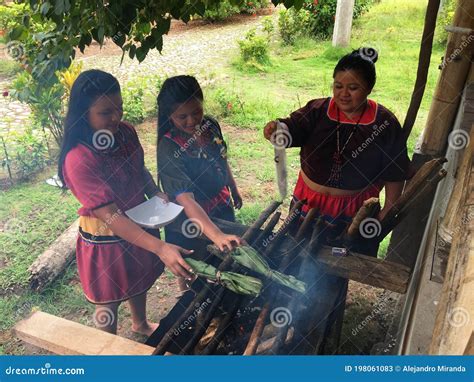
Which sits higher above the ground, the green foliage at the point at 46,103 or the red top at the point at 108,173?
the red top at the point at 108,173

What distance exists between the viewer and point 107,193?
1.92 meters

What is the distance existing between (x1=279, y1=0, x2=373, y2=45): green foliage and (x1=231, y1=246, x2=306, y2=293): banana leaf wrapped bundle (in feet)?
20.8

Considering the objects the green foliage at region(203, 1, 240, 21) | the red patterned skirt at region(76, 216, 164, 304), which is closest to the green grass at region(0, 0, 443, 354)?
the red patterned skirt at region(76, 216, 164, 304)

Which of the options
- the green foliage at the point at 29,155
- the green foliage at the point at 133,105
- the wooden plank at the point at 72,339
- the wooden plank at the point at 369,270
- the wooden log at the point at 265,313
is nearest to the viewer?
the wooden log at the point at 265,313

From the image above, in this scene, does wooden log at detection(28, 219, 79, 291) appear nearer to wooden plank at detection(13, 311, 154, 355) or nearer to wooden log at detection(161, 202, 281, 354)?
wooden plank at detection(13, 311, 154, 355)

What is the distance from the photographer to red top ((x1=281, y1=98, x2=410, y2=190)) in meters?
2.08

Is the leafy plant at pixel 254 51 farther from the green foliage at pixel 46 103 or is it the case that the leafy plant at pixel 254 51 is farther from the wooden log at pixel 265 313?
the wooden log at pixel 265 313

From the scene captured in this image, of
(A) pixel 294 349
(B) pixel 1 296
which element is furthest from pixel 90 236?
(B) pixel 1 296

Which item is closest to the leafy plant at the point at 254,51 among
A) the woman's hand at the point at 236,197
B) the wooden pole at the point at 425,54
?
the woman's hand at the point at 236,197

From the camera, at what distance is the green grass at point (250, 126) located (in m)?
3.11

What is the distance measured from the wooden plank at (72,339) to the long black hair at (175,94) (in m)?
1.00

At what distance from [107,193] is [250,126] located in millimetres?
3980
